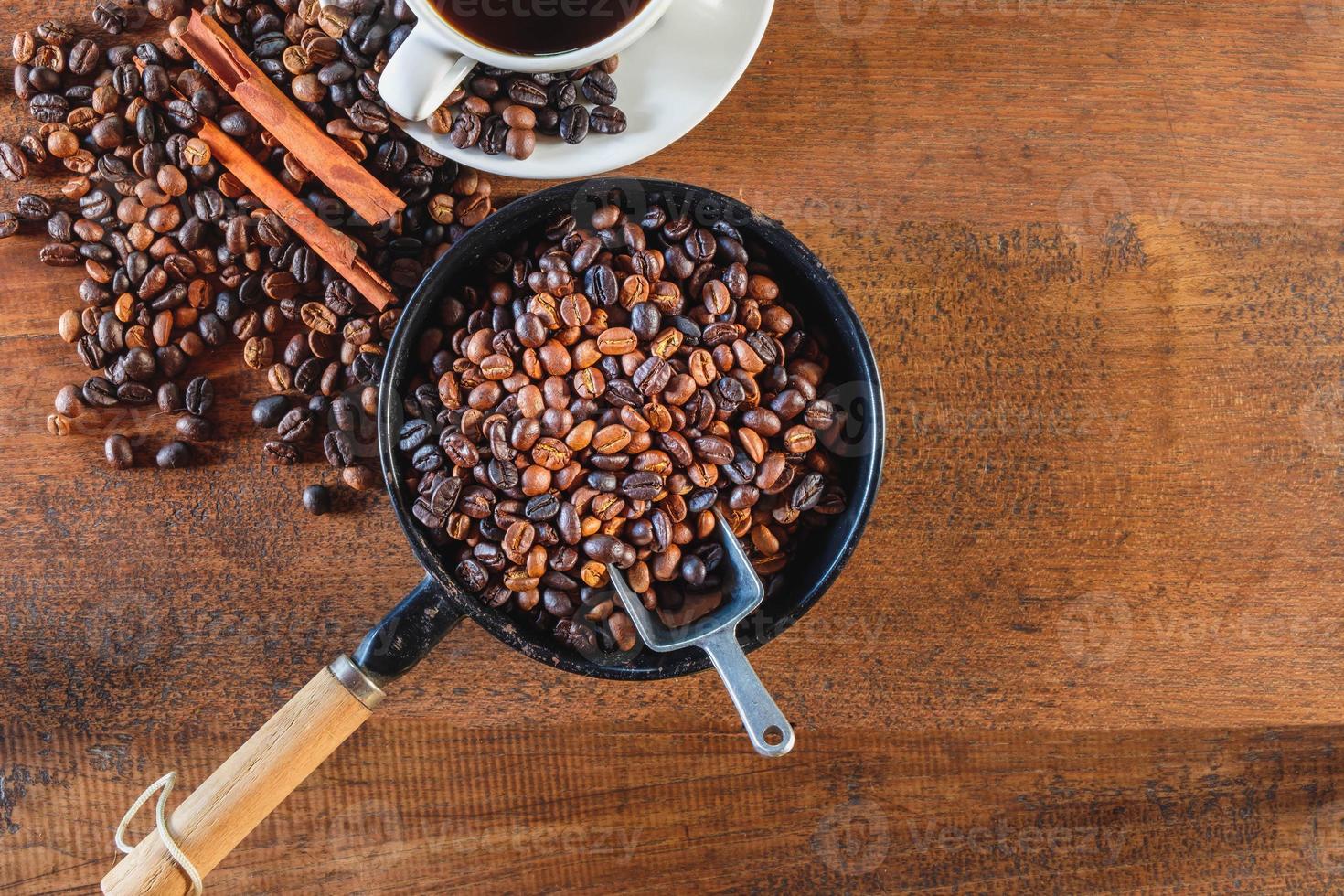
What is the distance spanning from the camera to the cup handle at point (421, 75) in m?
1.04

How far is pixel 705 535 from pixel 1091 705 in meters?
0.67

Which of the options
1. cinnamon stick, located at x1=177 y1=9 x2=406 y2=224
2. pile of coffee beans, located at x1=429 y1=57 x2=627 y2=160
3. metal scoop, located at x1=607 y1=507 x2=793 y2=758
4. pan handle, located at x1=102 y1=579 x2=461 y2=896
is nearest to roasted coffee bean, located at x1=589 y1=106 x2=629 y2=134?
pile of coffee beans, located at x1=429 y1=57 x2=627 y2=160

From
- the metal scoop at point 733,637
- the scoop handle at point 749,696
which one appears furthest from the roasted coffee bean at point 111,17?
the scoop handle at point 749,696

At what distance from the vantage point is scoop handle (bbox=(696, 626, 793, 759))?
96 cm

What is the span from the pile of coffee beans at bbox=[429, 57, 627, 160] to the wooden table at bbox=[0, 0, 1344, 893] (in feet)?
0.57

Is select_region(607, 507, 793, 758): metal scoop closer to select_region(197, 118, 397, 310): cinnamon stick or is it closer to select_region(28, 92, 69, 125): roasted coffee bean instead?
select_region(197, 118, 397, 310): cinnamon stick

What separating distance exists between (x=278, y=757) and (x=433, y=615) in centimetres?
23

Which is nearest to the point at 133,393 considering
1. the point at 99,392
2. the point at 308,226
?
the point at 99,392

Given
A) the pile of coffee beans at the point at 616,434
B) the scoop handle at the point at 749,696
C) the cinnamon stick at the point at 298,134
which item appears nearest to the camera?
the scoop handle at the point at 749,696

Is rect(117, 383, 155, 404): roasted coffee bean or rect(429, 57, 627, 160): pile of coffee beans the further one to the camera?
rect(117, 383, 155, 404): roasted coffee bean

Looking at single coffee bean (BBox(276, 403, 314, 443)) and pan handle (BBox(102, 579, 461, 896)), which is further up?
single coffee bean (BBox(276, 403, 314, 443))

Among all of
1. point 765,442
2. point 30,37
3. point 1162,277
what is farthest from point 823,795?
point 30,37

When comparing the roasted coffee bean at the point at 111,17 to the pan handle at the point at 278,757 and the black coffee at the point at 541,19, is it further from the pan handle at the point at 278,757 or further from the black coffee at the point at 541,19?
the pan handle at the point at 278,757

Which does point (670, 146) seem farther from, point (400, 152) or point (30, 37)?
point (30, 37)
